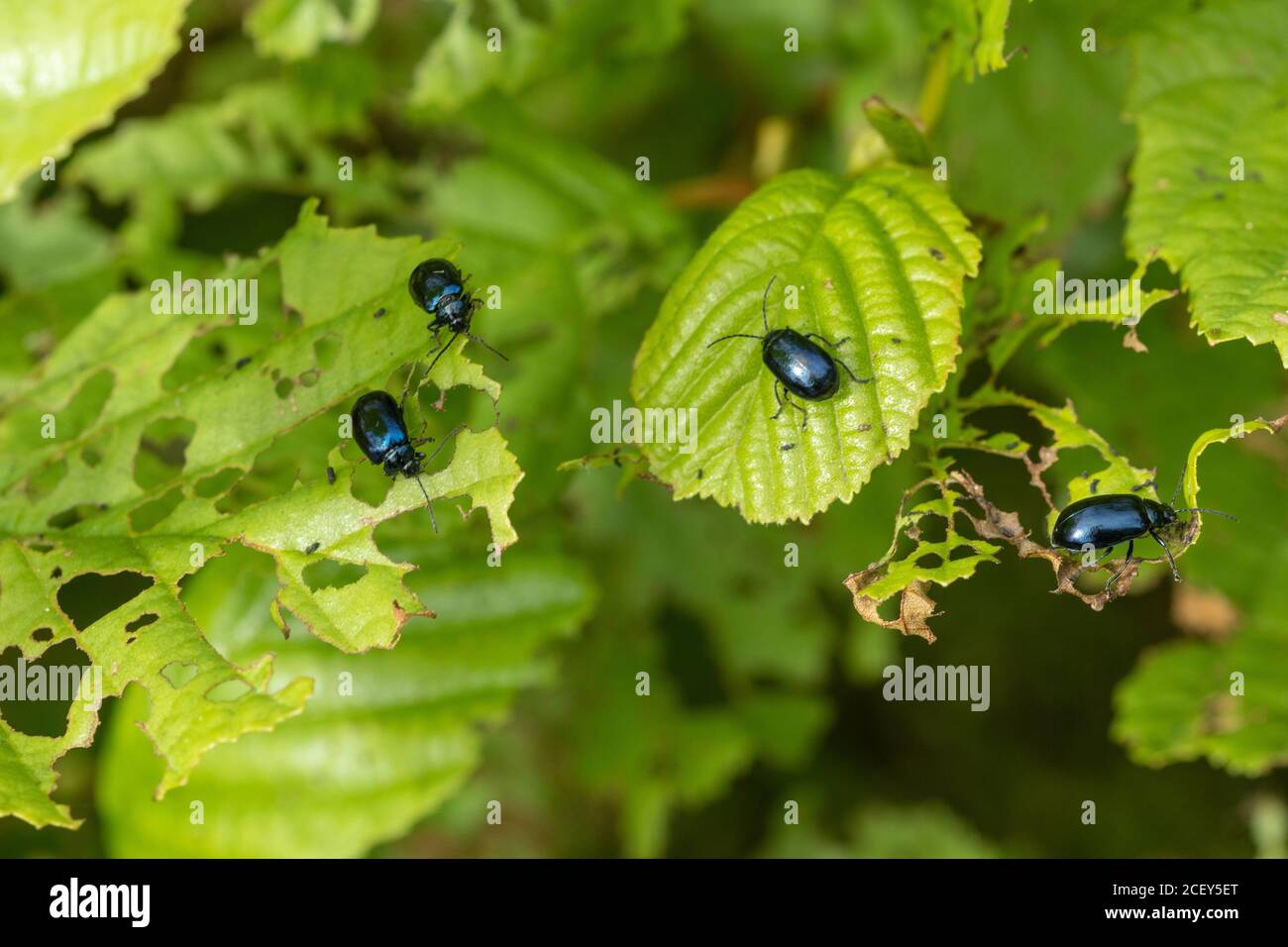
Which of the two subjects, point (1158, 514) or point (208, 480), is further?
point (208, 480)

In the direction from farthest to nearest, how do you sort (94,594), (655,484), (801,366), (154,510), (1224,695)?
1. (655,484)
2. (1224,695)
3. (94,594)
4. (154,510)
5. (801,366)

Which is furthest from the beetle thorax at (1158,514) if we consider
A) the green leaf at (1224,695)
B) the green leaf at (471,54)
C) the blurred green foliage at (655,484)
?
the green leaf at (471,54)

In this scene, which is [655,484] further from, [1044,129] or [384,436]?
[384,436]

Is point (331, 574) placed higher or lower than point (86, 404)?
lower

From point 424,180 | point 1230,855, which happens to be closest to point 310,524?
point 424,180

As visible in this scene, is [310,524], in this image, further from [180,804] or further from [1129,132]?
[1129,132]

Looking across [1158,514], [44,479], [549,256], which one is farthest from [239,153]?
[1158,514]

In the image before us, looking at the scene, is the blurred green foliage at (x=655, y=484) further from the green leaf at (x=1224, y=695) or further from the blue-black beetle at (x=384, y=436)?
the blue-black beetle at (x=384, y=436)
